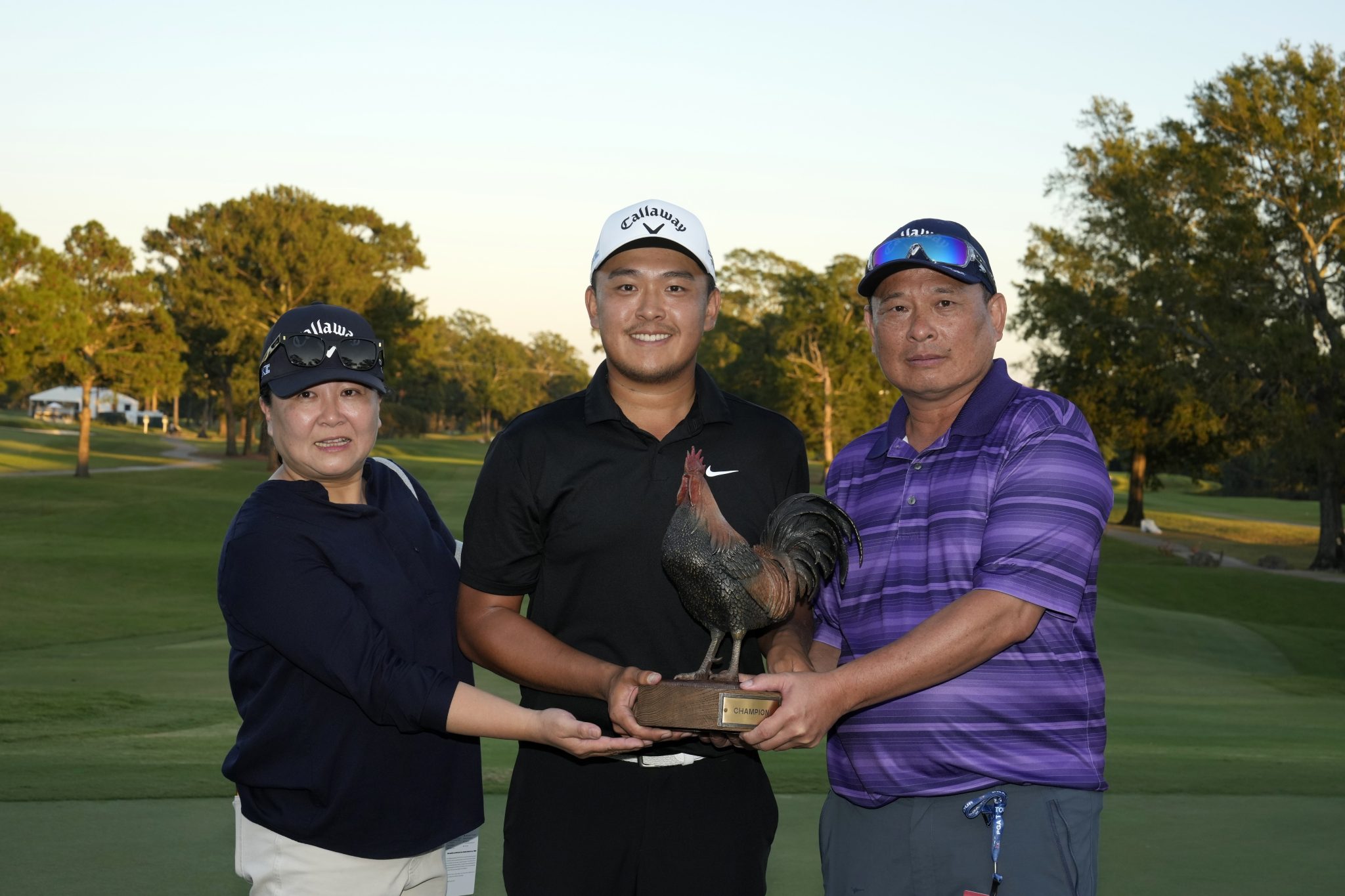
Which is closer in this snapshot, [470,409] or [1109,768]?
[1109,768]

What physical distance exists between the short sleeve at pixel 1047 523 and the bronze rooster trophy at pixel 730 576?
42 cm

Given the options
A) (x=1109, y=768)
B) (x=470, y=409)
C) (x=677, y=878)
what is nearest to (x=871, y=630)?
(x=677, y=878)

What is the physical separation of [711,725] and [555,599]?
2.37 feet

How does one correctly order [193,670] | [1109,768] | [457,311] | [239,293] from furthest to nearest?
[457,311]
[239,293]
[193,670]
[1109,768]

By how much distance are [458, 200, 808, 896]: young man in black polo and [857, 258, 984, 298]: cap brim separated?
19.9 inches

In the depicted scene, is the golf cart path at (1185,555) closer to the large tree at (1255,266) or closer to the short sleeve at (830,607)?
the large tree at (1255,266)

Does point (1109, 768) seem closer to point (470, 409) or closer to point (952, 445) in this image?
point (952, 445)

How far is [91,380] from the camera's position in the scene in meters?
42.2

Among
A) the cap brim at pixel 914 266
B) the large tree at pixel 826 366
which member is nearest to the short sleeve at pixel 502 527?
the cap brim at pixel 914 266

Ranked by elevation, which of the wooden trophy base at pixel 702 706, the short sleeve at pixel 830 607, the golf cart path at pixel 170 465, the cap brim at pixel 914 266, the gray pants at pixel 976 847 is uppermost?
the cap brim at pixel 914 266

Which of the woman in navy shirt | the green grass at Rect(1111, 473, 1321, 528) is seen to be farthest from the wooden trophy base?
the green grass at Rect(1111, 473, 1321, 528)

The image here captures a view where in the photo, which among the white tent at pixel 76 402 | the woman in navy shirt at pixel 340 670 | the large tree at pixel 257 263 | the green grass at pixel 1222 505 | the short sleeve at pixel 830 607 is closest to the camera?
the woman in navy shirt at pixel 340 670

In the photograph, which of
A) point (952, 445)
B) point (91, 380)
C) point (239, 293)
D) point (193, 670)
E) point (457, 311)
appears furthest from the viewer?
point (457, 311)

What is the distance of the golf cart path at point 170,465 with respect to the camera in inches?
1677
